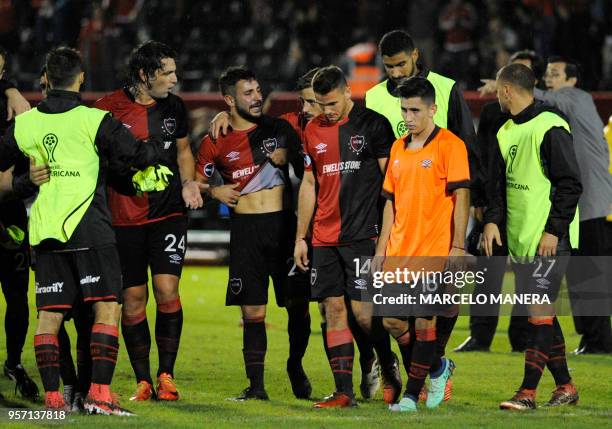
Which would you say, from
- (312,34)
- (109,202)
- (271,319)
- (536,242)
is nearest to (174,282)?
(109,202)

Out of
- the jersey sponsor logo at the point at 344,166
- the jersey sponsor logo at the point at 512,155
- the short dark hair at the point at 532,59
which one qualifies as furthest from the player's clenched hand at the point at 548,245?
the short dark hair at the point at 532,59

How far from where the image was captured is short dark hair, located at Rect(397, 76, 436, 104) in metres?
7.77

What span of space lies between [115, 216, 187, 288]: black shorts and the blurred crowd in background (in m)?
10.2

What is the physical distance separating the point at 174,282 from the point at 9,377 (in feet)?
4.66

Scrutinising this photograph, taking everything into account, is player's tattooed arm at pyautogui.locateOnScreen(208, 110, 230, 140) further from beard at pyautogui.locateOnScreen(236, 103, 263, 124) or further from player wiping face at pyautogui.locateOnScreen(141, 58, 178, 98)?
player wiping face at pyautogui.locateOnScreen(141, 58, 178, 98)

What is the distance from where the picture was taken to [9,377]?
9.04 m

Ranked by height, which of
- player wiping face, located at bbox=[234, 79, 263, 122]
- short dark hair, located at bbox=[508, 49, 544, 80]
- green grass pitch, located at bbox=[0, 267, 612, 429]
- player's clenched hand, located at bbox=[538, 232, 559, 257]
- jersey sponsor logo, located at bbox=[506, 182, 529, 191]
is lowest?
green grass pitch, located at bbox=[0, 267, 612, 429]

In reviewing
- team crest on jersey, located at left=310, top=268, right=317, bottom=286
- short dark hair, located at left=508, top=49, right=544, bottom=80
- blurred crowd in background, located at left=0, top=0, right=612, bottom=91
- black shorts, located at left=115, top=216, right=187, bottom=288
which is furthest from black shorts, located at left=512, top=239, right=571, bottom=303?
blurred crowd in background, located at left=0, top=0, right=612, bottom=91

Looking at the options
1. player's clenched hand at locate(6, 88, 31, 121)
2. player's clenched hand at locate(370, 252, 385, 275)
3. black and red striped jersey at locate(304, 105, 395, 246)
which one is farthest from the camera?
player's clenched hand at locate(6, 88, 31, 121)

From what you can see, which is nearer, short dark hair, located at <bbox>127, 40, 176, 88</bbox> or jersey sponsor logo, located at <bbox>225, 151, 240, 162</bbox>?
short dark hair, located at <bbox>127, 40, 176, 88</bbox>

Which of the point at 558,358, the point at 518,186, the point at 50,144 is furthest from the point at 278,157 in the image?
the point at 558,358

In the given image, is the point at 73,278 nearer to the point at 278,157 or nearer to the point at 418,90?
the point at 278,157

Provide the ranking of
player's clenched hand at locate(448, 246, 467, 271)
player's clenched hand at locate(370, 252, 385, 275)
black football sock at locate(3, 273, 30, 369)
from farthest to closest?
black football sock at locate(3, 273, 30, 369) < player's clenched hand at locate(370, 252, 385, 275) < player's clenched hand at locate(448, 246, 467, 271)

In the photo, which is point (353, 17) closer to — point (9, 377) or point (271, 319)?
point (271, 319)
